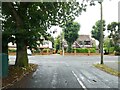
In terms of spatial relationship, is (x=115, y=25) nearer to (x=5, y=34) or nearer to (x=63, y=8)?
(x=63, y=8)

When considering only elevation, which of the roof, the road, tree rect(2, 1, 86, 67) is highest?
the roof

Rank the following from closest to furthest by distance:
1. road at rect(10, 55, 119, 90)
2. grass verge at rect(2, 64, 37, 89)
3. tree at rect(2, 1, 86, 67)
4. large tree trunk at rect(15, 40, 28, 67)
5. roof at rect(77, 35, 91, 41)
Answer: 1. road at rect(10, 55, 119, 90)
2. grass verge at rect(2, 64, 37, 89)
3. tree at rect(2, 1, 86, 67)
4. large tree trunk at rect(15, 40, 28, 67)
5. roof at rect(77, 35, 91, 41)

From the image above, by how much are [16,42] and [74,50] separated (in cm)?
5261

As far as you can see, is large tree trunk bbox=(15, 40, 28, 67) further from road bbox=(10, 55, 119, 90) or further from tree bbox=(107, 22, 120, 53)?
tree bbox=(107, 22, 120, 53)

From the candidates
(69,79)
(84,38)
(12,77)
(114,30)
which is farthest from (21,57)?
(84,38)

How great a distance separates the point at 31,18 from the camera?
88.4 feet

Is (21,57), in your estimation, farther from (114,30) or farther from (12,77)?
(114,30)

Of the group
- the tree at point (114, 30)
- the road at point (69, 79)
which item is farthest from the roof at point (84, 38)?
the road at point (69, 79)

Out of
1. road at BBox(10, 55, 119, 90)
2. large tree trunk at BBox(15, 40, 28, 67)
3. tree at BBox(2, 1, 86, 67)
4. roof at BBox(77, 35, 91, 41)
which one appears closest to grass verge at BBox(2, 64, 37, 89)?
road at BBox(10, 55, 119, 90)

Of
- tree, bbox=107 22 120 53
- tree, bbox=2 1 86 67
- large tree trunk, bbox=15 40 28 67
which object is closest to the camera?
tree, bbox=2 1 86 67

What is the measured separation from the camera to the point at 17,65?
27.7m

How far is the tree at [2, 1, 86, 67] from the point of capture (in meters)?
24.1

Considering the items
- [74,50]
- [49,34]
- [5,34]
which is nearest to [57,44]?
[74,50]

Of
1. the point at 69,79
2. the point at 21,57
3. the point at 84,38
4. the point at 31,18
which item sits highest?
the point at 84,38
